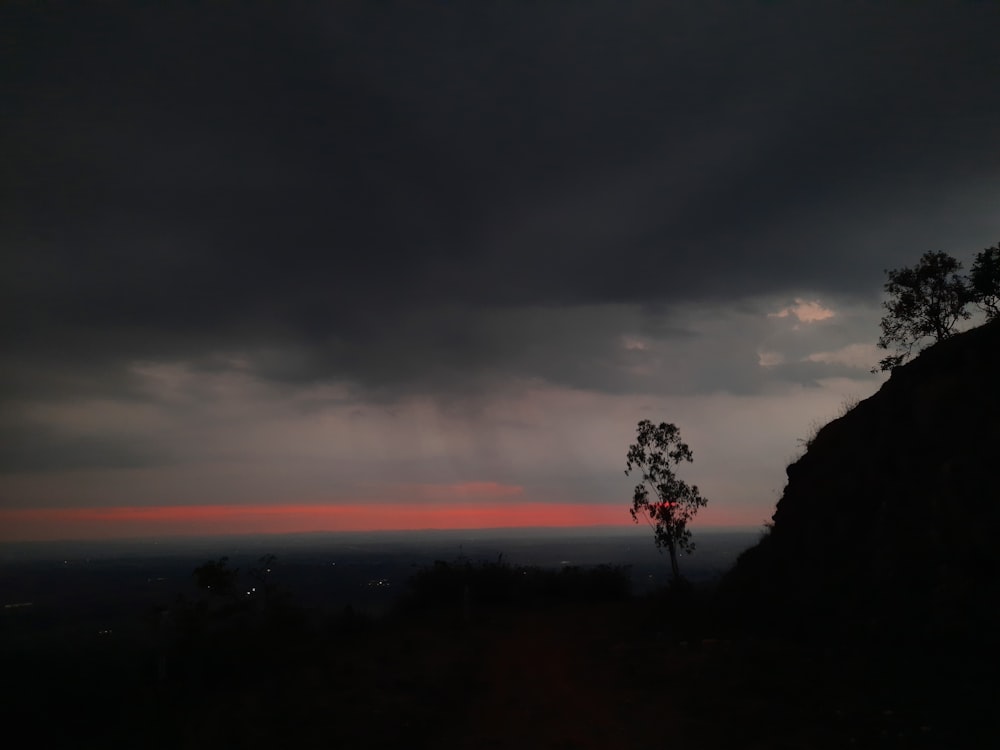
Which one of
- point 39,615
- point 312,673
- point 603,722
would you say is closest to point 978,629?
point 603,722

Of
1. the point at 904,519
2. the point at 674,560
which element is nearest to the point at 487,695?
the point at 904,519

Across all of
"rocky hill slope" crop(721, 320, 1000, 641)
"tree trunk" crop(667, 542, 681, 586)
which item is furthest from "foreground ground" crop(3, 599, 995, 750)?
"tree trunk" crop(667, 542, 681, 586)

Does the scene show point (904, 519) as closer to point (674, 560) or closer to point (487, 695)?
point (487, 695)

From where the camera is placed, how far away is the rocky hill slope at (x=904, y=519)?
1223cm

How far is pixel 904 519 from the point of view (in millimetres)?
14234

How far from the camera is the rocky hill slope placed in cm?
1223

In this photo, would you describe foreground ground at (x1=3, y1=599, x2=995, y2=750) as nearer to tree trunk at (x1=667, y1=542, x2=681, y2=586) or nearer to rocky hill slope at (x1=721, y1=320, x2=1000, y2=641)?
rocky hill slope at (x1=721, y1=320, x2=1000, y2=641)

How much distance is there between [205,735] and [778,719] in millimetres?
9983

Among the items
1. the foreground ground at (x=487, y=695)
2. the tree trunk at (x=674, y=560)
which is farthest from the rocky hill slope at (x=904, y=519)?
the tree trunk at (x=674, y=560)

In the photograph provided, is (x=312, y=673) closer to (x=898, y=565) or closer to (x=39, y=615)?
(x=898, y=565)

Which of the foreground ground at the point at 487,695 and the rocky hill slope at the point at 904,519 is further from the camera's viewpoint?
the rocky hill slope at the point at 904,519

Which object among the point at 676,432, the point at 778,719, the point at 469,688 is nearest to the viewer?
the point at 778,719

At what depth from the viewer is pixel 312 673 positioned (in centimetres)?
1498

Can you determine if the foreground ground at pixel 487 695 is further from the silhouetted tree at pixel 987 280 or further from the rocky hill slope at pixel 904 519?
the silhouetted tree at pixel 987 280
